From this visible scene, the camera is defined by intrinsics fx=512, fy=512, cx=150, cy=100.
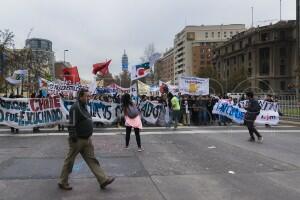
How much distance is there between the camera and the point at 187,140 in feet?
55.2

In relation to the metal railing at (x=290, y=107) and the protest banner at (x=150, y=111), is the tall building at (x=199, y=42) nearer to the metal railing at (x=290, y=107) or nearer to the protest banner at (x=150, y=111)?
the metal railing at (x=290, y=107)

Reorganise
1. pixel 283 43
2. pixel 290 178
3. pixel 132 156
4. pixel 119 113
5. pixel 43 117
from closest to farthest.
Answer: pixel 290 178 → pixel 132 156 → pixel 43 117 → pixel 119 113 → pixel 283 43

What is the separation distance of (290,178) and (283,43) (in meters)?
120

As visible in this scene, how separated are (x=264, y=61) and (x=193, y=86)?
104763 mm

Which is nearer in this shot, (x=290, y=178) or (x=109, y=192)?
(x=109, y=192)

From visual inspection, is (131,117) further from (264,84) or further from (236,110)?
(264,84)

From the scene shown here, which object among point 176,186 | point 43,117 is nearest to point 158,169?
point 176,186

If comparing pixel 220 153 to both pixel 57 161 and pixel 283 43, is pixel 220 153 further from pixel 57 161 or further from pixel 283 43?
pixel 283 43

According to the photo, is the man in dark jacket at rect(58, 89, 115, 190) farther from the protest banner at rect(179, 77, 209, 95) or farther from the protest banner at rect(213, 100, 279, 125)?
the protest banner at rect(179, 77, 209, 95)

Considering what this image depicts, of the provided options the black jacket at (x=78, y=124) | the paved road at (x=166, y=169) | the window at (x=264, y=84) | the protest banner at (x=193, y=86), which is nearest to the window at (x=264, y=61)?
the window at (x=264, y=84)

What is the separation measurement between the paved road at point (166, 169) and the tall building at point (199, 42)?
15664cm

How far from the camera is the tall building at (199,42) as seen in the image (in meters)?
176

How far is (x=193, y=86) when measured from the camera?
1093 inches

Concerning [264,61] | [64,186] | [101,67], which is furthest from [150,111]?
[264,61]
